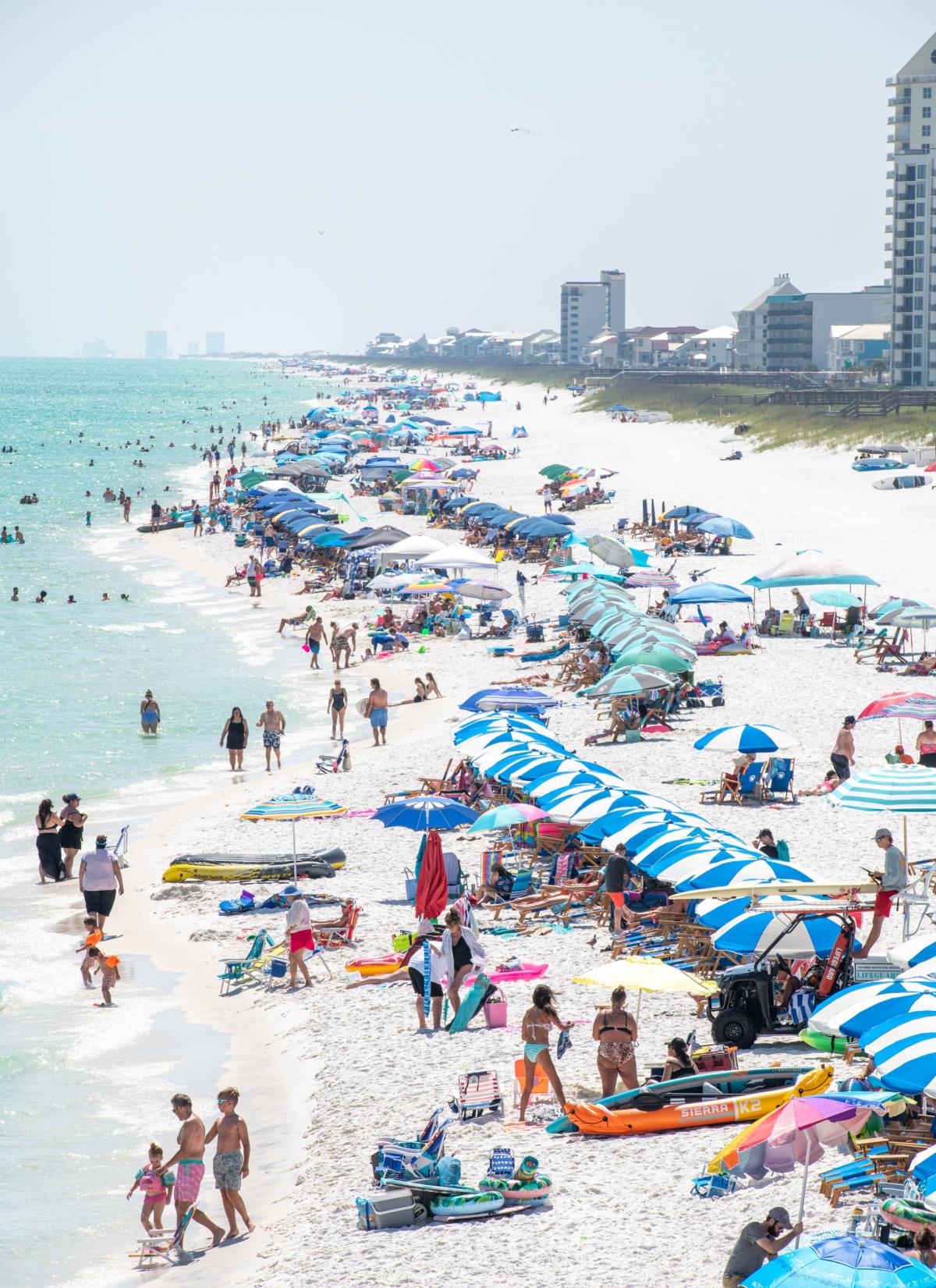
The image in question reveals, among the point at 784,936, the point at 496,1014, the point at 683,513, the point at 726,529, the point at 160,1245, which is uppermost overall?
the point at 683,513

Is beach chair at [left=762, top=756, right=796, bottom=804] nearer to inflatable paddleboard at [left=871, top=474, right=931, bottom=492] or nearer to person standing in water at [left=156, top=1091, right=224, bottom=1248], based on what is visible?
person standing in water at [left=156, top=1091, right=224, bottom=1248]

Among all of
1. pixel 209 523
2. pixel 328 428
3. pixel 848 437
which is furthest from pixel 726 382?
pixel 209 523

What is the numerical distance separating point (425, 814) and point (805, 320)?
5684 inches

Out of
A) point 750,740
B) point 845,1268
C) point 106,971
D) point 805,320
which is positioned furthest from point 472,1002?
point 805,320

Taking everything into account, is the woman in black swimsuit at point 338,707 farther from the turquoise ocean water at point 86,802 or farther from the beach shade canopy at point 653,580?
the beach shade canopy at point 653,580

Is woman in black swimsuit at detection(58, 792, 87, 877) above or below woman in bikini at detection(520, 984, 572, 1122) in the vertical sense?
below

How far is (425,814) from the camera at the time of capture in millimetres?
16531

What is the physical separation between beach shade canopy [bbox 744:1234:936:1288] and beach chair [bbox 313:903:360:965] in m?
9.55

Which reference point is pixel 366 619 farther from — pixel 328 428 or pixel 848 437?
pixel 328 428

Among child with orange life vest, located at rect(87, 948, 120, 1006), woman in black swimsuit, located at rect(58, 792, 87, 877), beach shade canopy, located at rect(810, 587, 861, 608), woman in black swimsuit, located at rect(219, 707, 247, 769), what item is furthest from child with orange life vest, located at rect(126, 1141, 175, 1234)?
beach shade canopy, located at rect(810, 587, 861, 608)

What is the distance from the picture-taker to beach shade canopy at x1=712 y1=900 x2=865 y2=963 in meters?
11.9

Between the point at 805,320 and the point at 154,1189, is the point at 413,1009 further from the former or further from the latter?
the point at 805,320

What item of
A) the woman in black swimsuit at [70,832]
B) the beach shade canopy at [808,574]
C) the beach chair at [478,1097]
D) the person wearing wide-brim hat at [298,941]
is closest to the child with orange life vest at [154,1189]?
the beach chair at [478,1097]

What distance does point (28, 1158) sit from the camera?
11.8 meters
